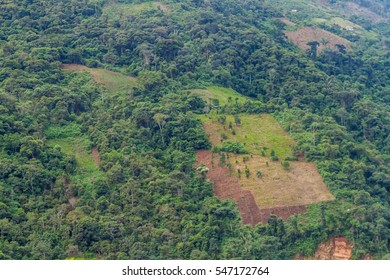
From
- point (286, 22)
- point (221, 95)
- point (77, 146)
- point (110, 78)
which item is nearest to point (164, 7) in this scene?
point (286, 22)

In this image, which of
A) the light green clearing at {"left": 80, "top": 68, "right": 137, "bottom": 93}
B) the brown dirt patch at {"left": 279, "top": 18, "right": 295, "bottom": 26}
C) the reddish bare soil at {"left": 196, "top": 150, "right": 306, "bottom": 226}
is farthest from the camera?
the brown dirt patch at {"left": 279, "top": 18, "right": 295, "bottom": 26}

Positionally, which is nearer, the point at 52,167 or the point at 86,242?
the point at 86,242

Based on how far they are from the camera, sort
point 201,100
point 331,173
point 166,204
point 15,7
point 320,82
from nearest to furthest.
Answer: point 166,204
point 331,173
point 201,100
point 320,82
point 15,7

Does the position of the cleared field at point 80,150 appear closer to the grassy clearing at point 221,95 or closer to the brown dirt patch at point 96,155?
the brown dirt patch at point 96,155

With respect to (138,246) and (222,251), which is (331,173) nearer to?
(222,251)

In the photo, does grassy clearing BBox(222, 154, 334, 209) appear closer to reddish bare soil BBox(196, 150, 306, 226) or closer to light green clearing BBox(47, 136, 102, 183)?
reddish bare soil BBox(196, 150, 306, 226)

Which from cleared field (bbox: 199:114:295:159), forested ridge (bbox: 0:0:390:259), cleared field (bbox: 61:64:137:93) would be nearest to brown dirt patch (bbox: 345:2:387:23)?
forested ridge (bbox: 0:0:390:259)

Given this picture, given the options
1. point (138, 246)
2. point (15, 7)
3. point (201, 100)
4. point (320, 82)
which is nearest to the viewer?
point (138, 246)

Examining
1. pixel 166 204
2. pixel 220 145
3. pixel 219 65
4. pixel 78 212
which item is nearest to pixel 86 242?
pixel 78 212
